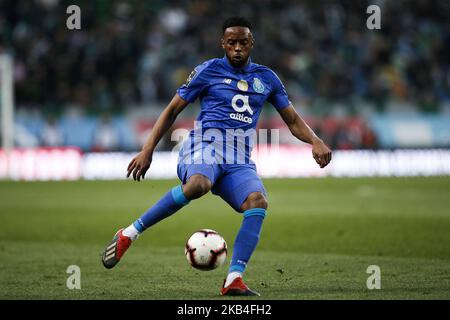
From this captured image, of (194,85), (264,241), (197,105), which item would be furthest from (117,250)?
(197,105)

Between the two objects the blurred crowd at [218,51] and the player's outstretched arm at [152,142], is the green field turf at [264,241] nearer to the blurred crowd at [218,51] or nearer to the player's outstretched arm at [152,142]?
the player's outstretched arm at [152,142]

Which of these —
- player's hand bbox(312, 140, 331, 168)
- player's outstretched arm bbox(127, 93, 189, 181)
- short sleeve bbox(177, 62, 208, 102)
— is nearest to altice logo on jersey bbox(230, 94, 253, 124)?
short sleeve bbox(177, 62, 208, 102)

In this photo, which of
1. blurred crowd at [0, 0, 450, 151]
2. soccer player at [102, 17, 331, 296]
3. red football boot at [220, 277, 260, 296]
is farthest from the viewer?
blurred crowd at [0, 0, 450, 151]

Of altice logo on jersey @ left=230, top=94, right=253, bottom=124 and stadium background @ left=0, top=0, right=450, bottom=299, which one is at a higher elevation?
stadium background @ left=0, top=0, right=450, bottom=299

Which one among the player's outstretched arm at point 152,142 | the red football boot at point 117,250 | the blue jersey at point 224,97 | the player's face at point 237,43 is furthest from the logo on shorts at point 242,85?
the red football boot at point 117,250

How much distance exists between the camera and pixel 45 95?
24.4 meters

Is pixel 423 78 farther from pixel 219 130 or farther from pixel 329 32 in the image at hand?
pixel 219 130

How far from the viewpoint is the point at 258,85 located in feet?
24.6

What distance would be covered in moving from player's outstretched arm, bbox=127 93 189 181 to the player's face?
547mm

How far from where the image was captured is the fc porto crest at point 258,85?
747 centimetres

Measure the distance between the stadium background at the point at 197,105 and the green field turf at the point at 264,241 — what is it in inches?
6.9

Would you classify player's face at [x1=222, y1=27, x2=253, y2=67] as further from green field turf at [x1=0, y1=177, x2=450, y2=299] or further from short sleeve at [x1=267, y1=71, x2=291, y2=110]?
green field turf at [x1=0, y1=177, x2=450, y2=299]

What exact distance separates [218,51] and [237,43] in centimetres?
1814

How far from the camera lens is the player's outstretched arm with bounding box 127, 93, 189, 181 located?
723 cm
